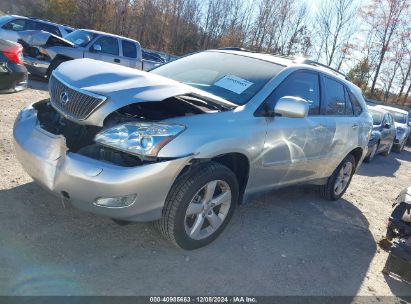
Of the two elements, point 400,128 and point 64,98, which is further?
point 400,128

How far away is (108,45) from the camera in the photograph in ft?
41.7

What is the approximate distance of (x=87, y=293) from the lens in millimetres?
2797

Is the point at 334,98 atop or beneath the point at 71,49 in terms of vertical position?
atop

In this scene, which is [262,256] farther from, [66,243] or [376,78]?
[376,78]

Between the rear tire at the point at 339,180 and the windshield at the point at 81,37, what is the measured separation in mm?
9009

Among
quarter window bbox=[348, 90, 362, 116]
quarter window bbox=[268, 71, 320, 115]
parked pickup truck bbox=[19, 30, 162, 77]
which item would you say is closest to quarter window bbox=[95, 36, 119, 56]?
parked pickup truck bbox=[19, 30, 162, 77]

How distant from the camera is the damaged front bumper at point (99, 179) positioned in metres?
2.92

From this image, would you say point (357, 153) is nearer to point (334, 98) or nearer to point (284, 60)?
point (334, 98)

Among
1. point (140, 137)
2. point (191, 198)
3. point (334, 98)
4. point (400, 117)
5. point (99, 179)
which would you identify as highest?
point (334, 98)

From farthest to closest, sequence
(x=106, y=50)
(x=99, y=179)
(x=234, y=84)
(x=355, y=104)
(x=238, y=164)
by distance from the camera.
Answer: (x=106, y=50) → (x=355, y=104) → (x=234, y=84) → (x=238, y=164) → (x=99, y=179)

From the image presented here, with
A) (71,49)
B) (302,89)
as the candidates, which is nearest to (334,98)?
(302,89)

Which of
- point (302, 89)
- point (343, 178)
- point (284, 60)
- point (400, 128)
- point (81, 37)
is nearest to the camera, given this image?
point (302, 89)

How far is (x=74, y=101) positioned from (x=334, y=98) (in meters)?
3.36

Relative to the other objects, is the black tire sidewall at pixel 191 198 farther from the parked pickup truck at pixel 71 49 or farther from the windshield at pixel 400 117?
the windshield at pixel 400 117
